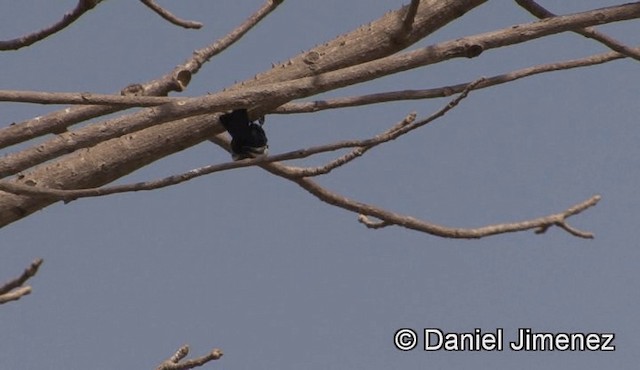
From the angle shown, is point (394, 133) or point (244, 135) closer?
point (394, 133)

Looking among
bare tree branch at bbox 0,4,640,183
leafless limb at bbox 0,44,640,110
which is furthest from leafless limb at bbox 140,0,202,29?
bare tree branch at bbox 0,4,640,183

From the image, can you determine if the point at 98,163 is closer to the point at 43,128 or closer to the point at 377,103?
the point at 43,128

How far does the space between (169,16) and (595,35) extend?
1540mm

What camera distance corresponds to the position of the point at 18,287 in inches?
138

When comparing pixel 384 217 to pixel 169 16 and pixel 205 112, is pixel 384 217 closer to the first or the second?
pixel 169 16

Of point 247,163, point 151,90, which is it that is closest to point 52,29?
point 151,90

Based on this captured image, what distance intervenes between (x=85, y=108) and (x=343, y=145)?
2.35 ft

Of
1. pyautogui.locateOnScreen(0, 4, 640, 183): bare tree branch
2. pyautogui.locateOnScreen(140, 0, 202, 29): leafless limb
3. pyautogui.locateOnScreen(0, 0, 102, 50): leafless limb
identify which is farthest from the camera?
pyautogui.locateOnScreen(140, 0, 202, 29): leafless limb

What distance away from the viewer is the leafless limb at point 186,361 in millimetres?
3342

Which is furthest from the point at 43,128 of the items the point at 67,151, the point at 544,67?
the point at 544,67

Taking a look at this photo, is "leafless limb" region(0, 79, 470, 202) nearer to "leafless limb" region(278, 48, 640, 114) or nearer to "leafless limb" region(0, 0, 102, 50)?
"leafless limb" region(278, 48, 640, 114)

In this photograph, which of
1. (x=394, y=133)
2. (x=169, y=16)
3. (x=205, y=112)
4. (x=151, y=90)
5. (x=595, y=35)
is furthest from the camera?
(x=169, y=16)

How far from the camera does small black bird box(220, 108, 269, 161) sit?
126 inches

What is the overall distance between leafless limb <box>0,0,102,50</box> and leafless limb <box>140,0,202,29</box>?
702mm
